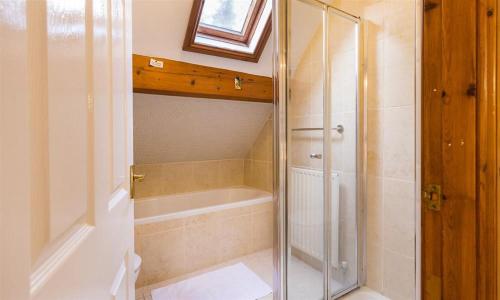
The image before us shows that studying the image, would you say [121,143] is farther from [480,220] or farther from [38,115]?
[480,220]

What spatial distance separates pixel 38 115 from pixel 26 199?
110 mm

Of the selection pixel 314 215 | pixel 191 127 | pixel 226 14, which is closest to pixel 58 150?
pixel 314 215

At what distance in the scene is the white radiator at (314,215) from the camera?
1.79 m

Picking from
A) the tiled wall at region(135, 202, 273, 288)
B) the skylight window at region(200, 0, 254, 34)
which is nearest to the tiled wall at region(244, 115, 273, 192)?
the tiled wall at region(135, 202, 273, 288)

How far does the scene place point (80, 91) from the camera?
47cm

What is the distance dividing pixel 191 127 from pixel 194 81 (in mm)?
653

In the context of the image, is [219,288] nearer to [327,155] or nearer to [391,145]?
[327,155]

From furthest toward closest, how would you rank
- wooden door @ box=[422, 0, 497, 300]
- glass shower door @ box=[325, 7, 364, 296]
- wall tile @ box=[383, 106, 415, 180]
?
glass shower door @ box=[325, 7, 364, 296] → wall tile @ box=[383, 106, 415, 180] → wooden door @ box=[422, 0, 497, 300]

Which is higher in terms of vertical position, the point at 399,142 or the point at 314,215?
the point at 399,142

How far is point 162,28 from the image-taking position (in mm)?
1868

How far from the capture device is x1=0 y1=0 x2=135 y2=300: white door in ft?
0.90

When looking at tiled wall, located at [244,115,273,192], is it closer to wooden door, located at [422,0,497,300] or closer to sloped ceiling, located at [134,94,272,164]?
sloped ceiling, located at [134,94,272,164]

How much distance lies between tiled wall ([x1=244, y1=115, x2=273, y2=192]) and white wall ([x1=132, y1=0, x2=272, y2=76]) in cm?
120

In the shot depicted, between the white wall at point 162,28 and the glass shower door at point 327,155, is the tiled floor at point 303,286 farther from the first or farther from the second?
the white wall at point 162,28
